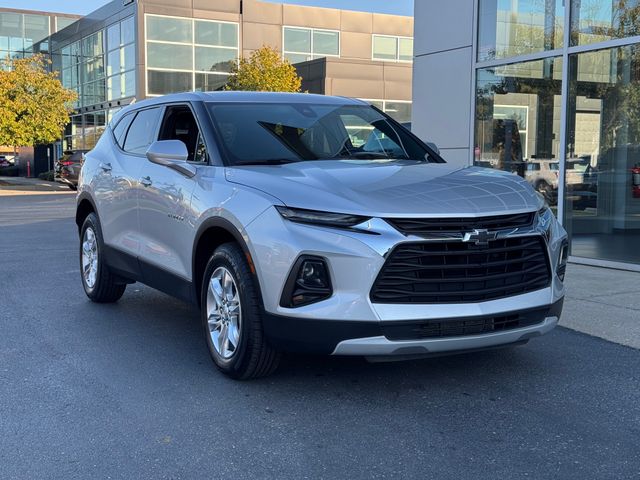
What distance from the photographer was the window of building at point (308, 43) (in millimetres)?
36750

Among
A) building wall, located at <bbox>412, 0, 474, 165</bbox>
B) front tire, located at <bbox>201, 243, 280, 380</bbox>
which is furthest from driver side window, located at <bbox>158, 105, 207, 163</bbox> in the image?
building wall, located at <bbox>412, 0, 474, 165</bbox>

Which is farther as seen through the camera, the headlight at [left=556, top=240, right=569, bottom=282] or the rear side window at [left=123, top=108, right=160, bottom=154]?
the rear side window at [left=123, top=108, right=160, bottom=154]

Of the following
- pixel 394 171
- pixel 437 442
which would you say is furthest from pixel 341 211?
pixel 437 442

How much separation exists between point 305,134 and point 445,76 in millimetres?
7128

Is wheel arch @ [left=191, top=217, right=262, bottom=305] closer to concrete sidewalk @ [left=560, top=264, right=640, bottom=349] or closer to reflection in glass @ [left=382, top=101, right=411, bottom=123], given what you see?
concrete sidewalk @ [left=560, top=264, right=640, bottom=349]

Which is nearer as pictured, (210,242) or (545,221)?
(545,221)

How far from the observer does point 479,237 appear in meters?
4.08

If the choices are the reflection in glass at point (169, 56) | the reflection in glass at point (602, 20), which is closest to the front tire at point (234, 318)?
the reflection in glass at point (602, 20)

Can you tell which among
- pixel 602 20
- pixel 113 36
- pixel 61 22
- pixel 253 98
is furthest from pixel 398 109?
pixel 253 98

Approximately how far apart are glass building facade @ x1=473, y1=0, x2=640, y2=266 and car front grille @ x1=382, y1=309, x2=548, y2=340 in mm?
6029

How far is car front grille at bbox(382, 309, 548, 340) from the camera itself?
3955mm

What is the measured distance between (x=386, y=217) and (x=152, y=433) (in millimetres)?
1703

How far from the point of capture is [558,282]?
15.1ft

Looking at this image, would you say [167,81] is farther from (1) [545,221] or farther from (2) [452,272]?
(2) [452,272]
